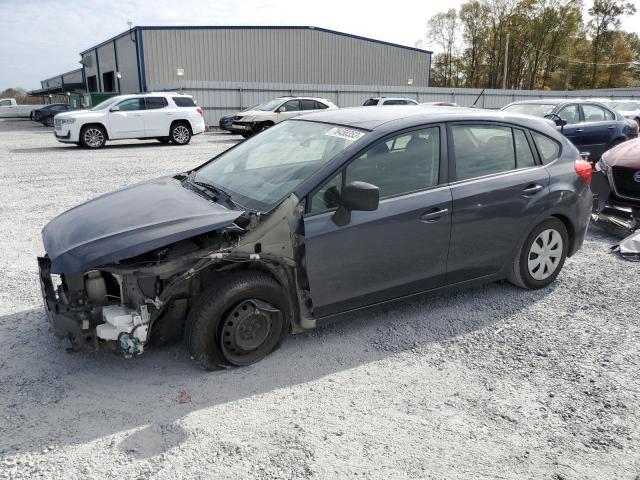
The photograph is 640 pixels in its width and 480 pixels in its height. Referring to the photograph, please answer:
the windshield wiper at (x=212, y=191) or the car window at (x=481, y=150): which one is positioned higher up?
the car window at (x=481, y=150)

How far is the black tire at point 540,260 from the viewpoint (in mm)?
4500

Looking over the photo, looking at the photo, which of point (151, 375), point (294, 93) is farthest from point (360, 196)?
point (294, 93)

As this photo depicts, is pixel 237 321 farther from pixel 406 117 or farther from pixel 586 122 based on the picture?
pixel 586 122

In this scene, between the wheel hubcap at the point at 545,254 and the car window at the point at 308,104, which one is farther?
the car window at the point at 308,104

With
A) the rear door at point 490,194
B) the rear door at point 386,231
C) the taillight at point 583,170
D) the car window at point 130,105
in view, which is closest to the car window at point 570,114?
the taillight at point 583,170

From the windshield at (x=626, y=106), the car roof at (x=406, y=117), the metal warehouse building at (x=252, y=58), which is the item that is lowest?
the car roof at (x=406, y=117)

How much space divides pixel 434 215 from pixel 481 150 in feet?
2.62

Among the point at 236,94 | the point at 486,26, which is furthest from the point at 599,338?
the point at 486,26

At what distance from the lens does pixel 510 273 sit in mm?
4555

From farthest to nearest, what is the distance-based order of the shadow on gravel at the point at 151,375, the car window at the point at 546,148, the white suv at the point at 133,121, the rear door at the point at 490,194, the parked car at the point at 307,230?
the white suv at the point at 133,121 < the car window at the point at 546,148 < the rear door at the point at 490,194 < the parked car at the point at 307,230 < the shadow on gravel at the point at 151,375

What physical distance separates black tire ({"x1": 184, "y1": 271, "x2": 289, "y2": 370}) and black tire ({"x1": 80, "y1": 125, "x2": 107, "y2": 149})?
14.5m

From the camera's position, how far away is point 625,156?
6.57 meters

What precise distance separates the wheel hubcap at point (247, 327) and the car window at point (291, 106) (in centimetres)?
1765

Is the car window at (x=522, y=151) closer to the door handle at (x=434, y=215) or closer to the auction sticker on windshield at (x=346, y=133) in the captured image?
the door handle at (x=434, y=215)
